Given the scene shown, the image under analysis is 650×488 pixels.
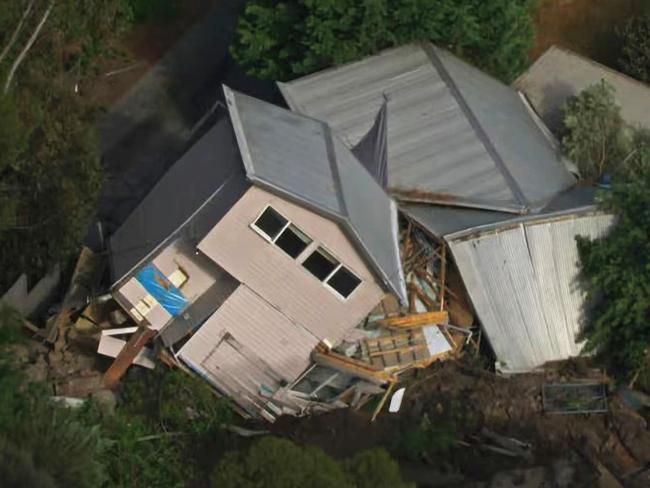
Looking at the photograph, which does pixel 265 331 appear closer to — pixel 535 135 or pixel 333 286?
pixel 333 286

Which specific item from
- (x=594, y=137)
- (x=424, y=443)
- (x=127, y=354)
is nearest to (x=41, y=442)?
(x=127, y=354)

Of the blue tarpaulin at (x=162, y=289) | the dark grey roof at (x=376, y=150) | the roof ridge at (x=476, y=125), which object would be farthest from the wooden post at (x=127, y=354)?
the roof ridge at (x=476, y=125)

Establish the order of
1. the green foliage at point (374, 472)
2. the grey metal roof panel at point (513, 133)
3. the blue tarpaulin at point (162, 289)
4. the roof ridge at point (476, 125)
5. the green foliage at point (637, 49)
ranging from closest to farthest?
1. the green foliage at point (374, 472)
2. the blue tarpaulin at point (162, 289)
3. the roof ridge at point (476, 125)
4. the grey metal roof panel at point (513, 133)
5. the green foliage at point (637, 49)

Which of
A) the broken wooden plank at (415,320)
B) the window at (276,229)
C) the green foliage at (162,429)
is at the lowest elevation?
the green foliage at (162,429)

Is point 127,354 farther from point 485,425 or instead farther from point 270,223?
point 485,425

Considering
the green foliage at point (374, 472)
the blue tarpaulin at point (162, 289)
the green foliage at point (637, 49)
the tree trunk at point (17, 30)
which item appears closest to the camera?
the green foliage at point (374, 472)

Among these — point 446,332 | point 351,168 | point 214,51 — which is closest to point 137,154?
point 214,51

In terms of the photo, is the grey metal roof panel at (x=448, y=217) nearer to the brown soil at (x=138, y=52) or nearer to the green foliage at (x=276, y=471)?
the green foliage at (x=276, y=471)

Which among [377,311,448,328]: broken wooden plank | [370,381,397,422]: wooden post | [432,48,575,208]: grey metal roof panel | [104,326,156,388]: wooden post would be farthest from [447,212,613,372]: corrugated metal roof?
[104,326,156,388]: wooden post
